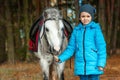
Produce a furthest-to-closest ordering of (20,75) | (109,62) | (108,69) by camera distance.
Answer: (109,62), (108,69), (20,75)

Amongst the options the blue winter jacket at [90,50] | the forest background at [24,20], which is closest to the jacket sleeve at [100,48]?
the blue winter jacket at [90,50]

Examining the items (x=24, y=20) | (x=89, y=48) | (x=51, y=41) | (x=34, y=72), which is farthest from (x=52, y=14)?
(x=24, y=20)

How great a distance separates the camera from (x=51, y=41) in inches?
191

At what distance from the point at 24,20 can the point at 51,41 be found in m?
6.71

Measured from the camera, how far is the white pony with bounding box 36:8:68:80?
15.9 feet

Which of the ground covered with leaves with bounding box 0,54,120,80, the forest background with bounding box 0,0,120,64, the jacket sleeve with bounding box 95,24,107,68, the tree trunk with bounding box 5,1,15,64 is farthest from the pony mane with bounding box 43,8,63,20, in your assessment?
the tree trunk with bounding box 5,1,15,64

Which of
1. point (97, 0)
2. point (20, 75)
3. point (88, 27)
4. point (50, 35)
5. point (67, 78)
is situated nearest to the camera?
point (88, 27)

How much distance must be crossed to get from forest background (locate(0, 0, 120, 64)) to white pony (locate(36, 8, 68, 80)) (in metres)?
5.32

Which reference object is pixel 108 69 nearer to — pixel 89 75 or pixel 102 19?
pixel 102 19

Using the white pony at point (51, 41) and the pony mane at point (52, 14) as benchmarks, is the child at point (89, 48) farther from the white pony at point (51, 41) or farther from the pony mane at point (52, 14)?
the pony mane at point (52, 14)

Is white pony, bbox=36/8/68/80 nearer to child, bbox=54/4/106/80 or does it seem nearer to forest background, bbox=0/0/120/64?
child, bbox=54/4/106/80

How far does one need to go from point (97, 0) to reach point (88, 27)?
8.09 meters

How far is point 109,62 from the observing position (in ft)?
35.6

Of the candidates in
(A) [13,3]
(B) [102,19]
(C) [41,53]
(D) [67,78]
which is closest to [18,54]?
(A) [13,3]
